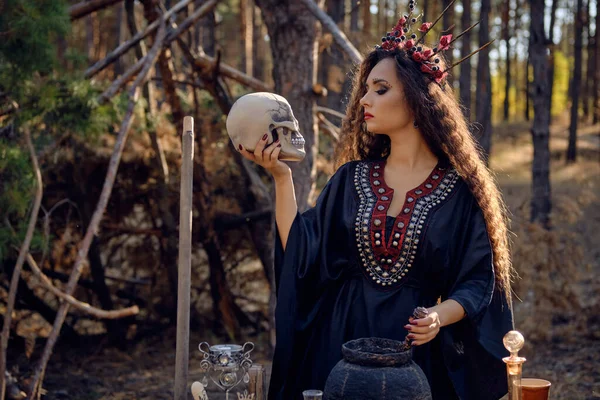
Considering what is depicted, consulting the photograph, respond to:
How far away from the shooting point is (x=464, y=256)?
2.85m

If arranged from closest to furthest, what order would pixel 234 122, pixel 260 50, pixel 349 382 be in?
1. pixel 349 382
2. pixel 234 122
3. pixel 260 50

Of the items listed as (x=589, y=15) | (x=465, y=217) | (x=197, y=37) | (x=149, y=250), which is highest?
(x=589, y=15)

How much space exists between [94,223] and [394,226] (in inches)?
84.7

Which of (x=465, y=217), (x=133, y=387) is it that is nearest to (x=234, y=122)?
(x=465, y=217)

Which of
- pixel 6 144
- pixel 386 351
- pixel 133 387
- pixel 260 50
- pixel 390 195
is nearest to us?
pixel 386 351

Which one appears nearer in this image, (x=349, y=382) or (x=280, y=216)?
(x=349, y=382)

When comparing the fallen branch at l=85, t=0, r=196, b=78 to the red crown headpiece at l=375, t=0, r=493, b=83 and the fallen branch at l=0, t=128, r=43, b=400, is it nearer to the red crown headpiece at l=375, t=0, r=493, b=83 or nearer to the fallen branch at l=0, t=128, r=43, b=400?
the fallen branch at l=0, t=128, r=43, b=400

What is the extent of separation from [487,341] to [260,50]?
20.4 meters

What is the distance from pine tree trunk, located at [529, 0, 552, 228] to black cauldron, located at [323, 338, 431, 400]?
5.22 m

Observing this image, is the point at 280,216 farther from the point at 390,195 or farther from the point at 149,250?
the point at 149,250

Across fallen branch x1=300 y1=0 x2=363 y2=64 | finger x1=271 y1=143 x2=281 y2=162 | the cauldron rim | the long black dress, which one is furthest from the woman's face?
fallen branch x1=300 y1=0 x2=363 y2=64

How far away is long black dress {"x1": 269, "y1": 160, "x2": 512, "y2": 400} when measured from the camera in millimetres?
2842

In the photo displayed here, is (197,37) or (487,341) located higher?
(197,37)

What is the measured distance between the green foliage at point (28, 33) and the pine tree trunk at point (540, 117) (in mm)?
4523
